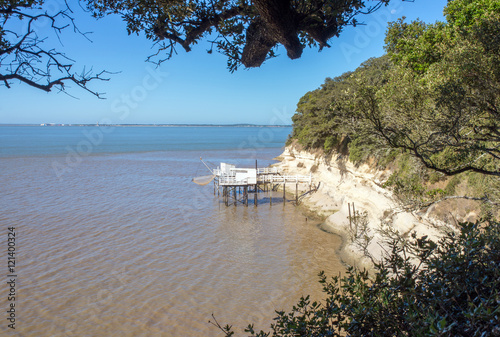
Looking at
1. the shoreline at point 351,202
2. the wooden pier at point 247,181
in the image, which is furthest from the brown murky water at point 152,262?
the wooden pier at point 247,181

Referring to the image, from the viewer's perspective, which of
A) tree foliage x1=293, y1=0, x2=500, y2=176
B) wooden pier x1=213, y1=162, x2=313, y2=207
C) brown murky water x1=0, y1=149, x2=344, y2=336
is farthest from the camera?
wooden pier x1=213, y1=162, x2=313, y2=207

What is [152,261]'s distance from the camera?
48.4ft

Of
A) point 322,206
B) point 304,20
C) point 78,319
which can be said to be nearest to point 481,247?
point 304,20

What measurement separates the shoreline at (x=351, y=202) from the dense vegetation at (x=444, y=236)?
123 inches

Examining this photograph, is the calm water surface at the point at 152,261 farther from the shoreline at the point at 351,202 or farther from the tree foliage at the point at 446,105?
the tree foliage at the point at 446,105

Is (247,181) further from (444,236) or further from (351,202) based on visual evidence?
(444,236)

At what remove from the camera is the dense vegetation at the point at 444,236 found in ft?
8.74

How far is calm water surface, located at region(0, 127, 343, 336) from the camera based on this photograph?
1052 cm

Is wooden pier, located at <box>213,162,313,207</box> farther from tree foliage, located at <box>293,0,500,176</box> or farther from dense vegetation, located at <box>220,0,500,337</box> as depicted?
tree foliage, located at <box>293,0,500,176</box>

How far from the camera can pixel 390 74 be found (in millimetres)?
8680

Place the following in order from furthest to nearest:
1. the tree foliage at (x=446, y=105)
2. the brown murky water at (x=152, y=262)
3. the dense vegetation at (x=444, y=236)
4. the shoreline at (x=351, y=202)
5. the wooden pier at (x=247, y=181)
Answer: the wooden pier at (x=247, y=181), the shoreline at (x=351, y=202), the brown murky water at (x=152, y=262), the tree foliage at (x=446, y=105), the dense vegetation at (x=444, y=236)

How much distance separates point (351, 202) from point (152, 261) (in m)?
12.3

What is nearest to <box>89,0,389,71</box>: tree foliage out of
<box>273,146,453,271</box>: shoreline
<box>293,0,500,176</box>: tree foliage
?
<box>293,0,500,176</box>: tree foliage

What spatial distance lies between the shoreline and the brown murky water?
1.09 metres
